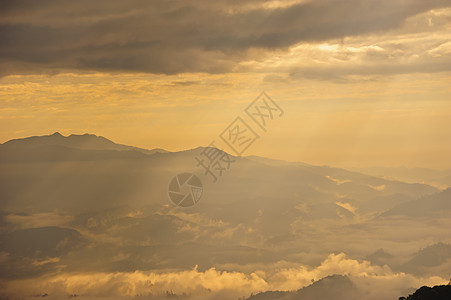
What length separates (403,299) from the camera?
16175 centimetres

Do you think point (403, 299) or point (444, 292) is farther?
point (403, 299)

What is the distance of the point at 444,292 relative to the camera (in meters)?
141

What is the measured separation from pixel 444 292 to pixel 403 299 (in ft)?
74.6
